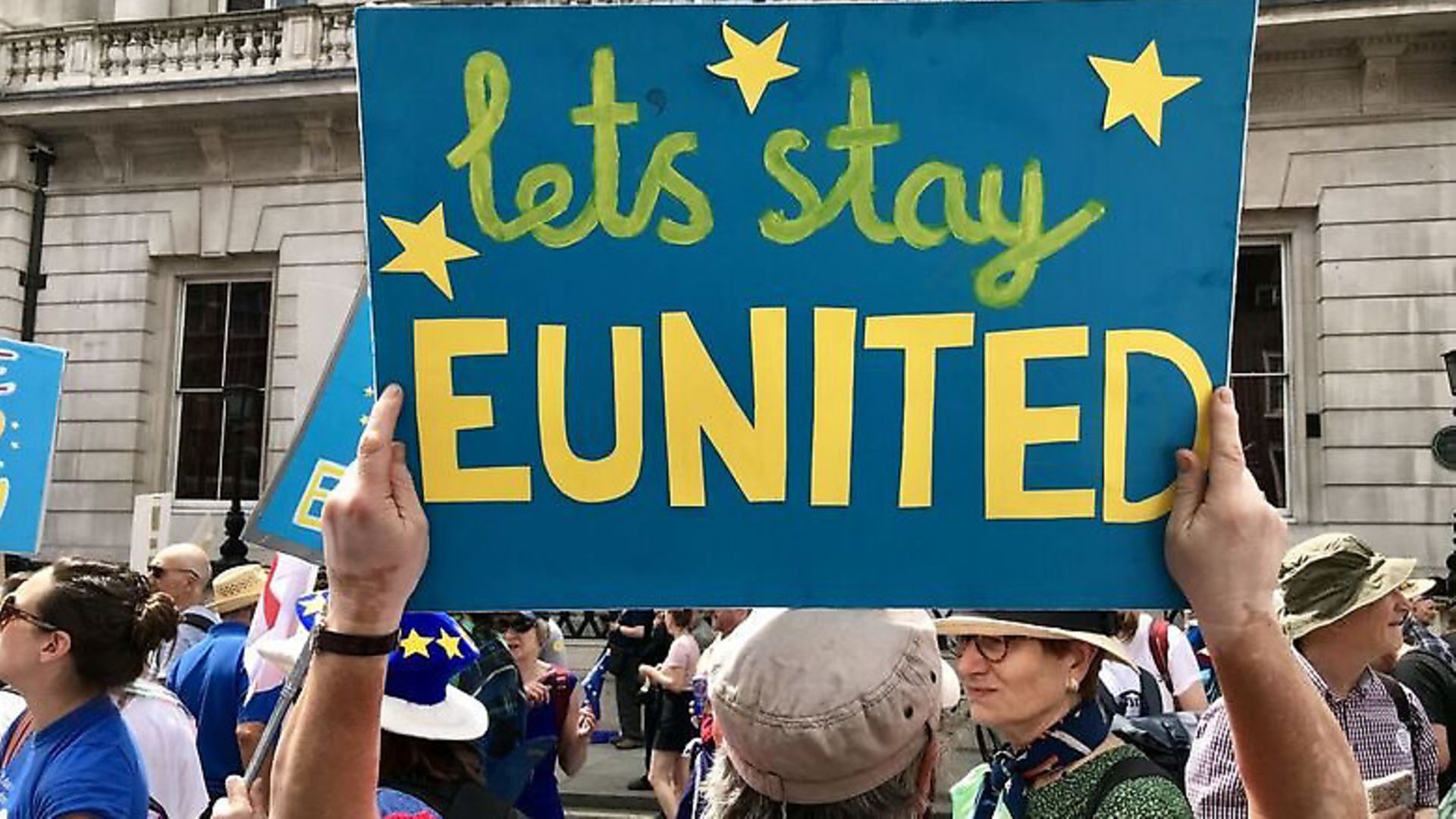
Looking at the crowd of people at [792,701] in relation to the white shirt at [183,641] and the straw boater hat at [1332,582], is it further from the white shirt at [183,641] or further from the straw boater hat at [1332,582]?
the white shirt at [183,641]

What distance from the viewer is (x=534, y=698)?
524cm

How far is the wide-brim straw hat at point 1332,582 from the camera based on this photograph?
144 inches

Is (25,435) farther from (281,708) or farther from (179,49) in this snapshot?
(179,49)

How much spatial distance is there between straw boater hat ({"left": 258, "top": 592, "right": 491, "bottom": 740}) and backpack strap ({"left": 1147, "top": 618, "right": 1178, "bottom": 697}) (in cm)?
453

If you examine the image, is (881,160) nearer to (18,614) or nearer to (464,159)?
(464,159)

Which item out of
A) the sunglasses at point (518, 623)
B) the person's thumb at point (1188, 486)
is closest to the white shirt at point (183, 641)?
the sunglasses at point (518, 623)

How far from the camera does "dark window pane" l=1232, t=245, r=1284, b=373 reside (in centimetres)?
1517

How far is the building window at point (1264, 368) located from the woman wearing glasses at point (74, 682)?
13491mm

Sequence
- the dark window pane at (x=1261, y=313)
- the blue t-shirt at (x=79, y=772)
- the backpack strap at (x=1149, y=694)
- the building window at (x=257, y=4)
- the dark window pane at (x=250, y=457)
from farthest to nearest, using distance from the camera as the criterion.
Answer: the building window at (x=257, y=4) → the dark window pane at (x=250, y=457) → the dark window pane at (x=1261, y=313) → the backpack strap at (x=1149, y=694) → the blue t-shirt at (x=79, y=772)

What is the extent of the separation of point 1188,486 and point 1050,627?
116 centimetres

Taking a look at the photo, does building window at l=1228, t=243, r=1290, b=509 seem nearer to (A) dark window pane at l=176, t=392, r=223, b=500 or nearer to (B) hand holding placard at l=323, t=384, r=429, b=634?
(A) dark window pane at l=176, t=392, r=223, b=500

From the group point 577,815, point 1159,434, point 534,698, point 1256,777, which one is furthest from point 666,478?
point 577,815

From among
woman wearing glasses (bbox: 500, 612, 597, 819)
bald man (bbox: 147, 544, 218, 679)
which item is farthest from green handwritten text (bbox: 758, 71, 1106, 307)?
bald man (bbox: 147, 544, 218, 679)

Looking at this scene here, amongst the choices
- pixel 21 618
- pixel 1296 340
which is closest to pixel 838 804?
pixel 21 618
